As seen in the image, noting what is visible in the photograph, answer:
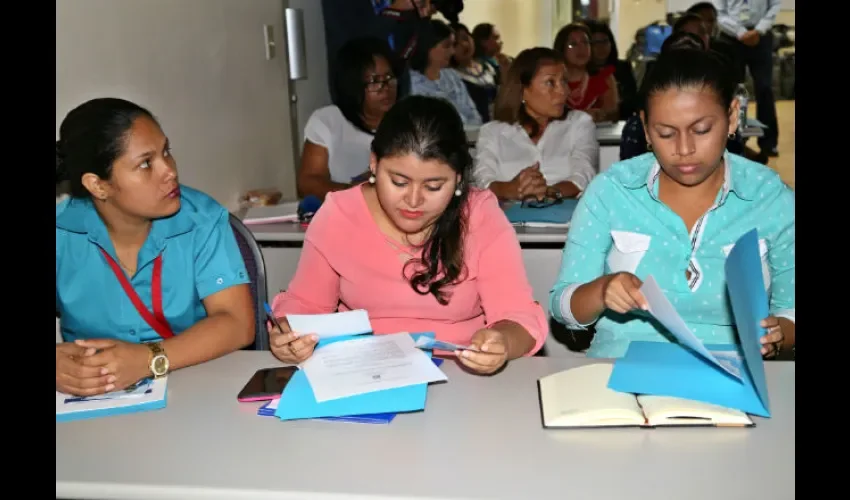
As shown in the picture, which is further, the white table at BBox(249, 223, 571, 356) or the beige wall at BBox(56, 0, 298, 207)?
the white table at BBox(249, 223, 571, 356)

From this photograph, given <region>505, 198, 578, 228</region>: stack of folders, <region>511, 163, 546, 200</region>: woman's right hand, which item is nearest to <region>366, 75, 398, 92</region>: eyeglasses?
<region>511, 163, 546, 200</region>: woman's right hand

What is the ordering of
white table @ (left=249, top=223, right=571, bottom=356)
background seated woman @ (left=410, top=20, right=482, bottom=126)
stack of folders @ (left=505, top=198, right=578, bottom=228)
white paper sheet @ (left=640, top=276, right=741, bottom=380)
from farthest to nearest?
background seated woman @ (left=410, top=20, right=482, bottom=126), stack of folders @ (left=505, top=198, right=578, bottom=228), white table @ (left=249, top=223, right=571, bottom=356), white paper sheet @ (left=640, top=276, right=741, bottom=380)

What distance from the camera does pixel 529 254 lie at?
2.64 m

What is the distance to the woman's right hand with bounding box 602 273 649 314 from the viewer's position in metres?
1.56

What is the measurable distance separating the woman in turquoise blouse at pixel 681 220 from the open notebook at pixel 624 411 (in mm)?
293

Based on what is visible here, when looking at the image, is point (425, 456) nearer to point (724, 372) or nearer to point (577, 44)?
point (724, 372)

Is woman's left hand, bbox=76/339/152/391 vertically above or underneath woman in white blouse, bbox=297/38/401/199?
underneath

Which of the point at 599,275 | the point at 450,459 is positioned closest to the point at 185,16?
the point at 599,275

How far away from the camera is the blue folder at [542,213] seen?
275 cm

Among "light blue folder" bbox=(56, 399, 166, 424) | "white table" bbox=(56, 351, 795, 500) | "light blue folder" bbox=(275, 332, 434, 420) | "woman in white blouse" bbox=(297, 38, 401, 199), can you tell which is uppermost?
"woman in white blouse" bbox=(297, 38, 401, 199)

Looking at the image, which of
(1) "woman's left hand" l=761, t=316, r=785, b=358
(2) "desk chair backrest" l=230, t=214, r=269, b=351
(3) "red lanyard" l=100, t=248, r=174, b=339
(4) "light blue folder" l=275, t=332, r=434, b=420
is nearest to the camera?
(4) "light blue folder" l=275, t=332, r=434, b=420

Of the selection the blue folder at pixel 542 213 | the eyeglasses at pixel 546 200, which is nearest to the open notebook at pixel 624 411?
the blue folder at pixel 542 213

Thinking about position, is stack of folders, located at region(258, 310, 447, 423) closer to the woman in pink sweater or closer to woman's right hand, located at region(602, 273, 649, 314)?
the woman in pink sweater

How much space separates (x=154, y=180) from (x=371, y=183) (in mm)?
482
